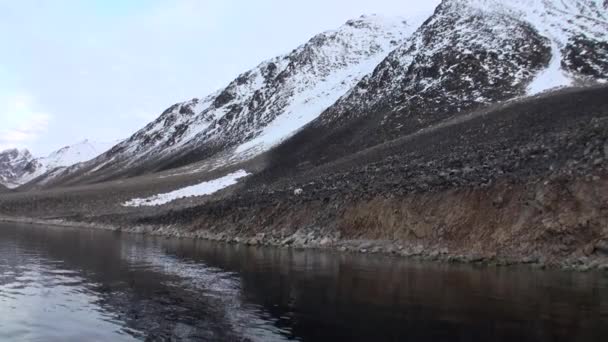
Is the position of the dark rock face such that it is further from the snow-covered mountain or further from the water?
the water

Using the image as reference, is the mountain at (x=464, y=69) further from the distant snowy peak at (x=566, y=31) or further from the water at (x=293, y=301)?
the water at (x=293, y=301)

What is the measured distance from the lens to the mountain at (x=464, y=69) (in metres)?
91.0

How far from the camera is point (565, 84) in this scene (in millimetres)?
82562

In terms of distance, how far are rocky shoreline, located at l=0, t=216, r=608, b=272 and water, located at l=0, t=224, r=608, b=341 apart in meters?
2.12

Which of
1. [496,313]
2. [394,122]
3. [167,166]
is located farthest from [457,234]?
[167,166]

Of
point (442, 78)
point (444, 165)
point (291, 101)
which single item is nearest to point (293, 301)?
point (444, 165)

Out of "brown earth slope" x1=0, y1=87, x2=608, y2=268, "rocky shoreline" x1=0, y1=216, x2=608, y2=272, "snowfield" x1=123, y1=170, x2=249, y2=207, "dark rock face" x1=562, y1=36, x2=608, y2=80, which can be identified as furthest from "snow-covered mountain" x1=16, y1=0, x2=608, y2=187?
"rocky shoreline" x1=0, y1=216, x2=608, y2=272

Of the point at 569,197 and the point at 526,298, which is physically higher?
the point at 569,197

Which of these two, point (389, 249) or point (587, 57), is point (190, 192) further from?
point (587, 57)

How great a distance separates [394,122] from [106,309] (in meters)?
80.6

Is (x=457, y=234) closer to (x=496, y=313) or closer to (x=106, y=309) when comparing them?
(x=496, y=313)

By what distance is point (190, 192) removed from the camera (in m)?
97.5

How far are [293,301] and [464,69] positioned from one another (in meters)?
89.5

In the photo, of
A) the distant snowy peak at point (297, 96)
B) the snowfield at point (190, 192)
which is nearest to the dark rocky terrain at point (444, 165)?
the snowfield at point (190, 192)
